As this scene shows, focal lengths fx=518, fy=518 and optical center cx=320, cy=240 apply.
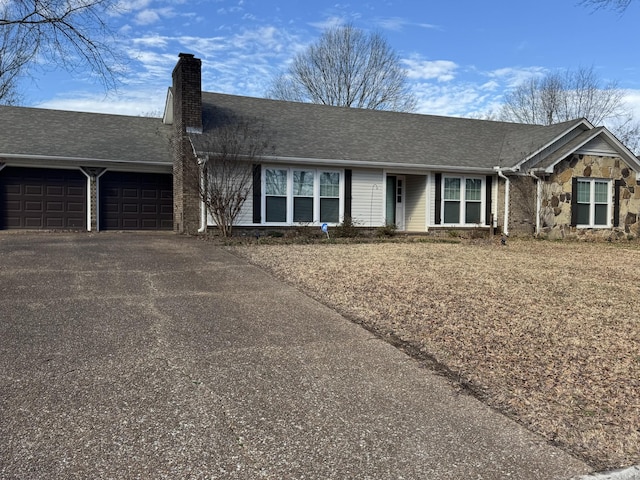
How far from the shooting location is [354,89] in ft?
114

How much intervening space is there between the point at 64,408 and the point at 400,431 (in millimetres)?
2247

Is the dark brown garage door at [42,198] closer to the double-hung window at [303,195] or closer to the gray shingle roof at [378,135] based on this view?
the gray shingle roof at [378,135]

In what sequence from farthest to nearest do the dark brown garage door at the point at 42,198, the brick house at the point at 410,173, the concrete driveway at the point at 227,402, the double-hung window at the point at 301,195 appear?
the dark brown garage door at the point at 42,198, the brick house at the point at 410,173, the double-hung window at the point at 301,195, the concrete driveway at the point at 227,402

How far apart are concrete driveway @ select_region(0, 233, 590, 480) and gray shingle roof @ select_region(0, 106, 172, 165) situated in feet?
36.9

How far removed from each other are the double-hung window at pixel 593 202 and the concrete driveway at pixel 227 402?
1471cm

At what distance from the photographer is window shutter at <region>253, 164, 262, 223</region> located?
1516 cm

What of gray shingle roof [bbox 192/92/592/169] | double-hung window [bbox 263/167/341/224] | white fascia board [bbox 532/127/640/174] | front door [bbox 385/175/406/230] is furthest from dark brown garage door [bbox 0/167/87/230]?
white fascia board [bbox 532/127/640/174]

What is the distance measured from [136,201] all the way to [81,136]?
296 cm

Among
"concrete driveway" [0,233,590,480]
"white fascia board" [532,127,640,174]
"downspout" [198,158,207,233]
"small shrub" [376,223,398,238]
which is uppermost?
"white fascia board" [532,127,640,174]

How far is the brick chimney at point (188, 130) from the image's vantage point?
1512cm

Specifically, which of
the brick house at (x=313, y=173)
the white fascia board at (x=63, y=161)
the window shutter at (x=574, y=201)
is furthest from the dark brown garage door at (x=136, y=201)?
the window shutter at (x=574, y=201)

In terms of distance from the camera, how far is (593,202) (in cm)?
1814

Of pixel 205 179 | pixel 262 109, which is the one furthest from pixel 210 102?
pixel 205 179

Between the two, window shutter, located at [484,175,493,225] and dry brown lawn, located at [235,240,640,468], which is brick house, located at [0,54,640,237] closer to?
window shutter, located at [484,175,493,225]
